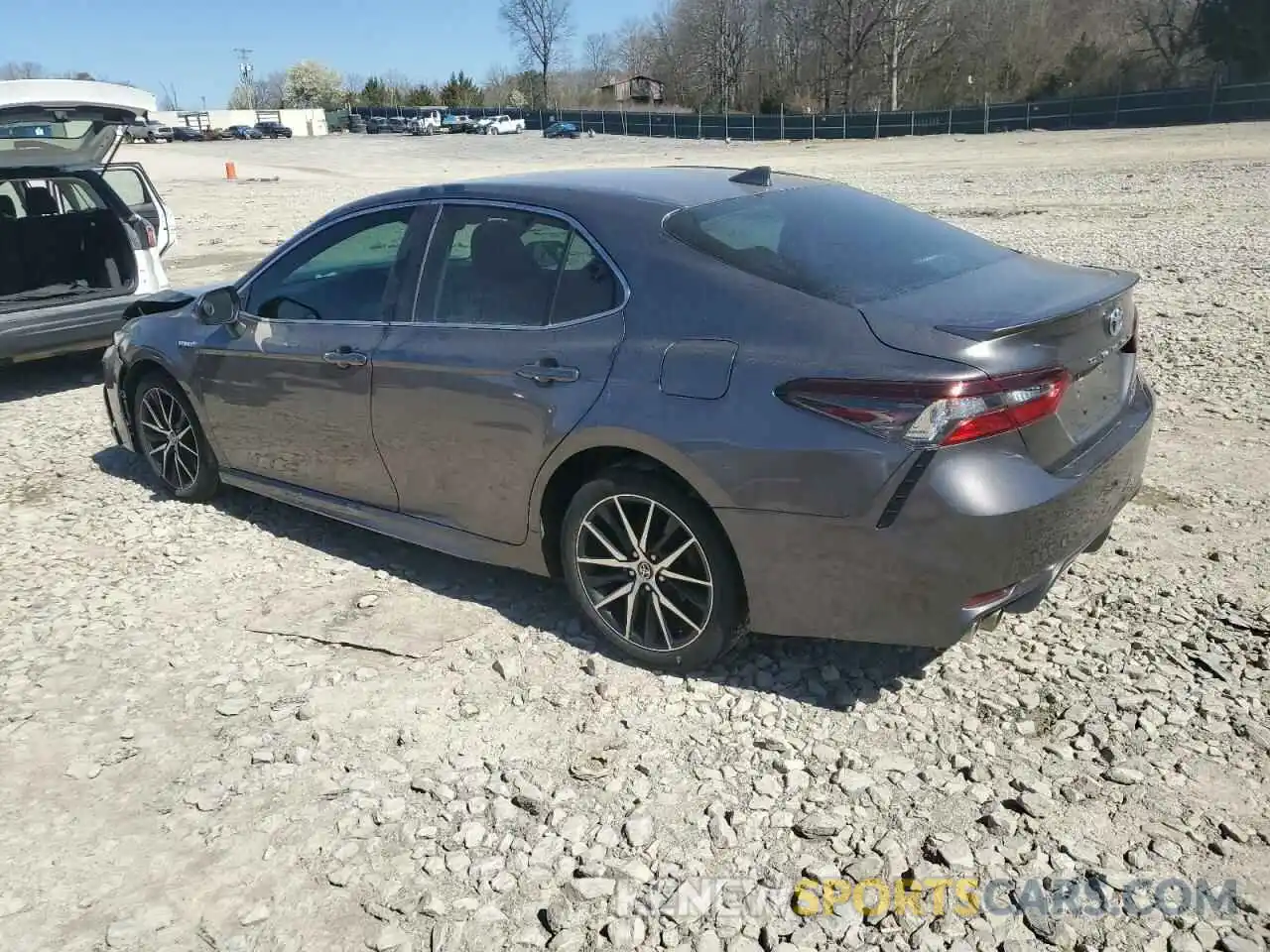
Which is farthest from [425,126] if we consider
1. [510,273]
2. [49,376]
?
[510,273]

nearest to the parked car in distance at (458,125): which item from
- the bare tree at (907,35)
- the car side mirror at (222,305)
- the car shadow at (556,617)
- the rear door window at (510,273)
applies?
the bare tree at (907,35)

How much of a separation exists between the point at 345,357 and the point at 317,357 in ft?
0.70

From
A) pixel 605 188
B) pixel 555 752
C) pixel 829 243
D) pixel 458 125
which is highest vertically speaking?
pixel 458 125

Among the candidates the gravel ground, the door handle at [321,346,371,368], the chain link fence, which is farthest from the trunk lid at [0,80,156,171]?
the chain link fence

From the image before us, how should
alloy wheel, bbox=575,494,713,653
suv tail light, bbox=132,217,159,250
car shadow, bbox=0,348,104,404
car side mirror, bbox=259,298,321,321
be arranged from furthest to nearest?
1. suv tail light, bbox=132,217,159,250
2. car shadow, bbox=0,348,104,404
3. car side mirror, bbox=259,298,321,321
4. alloy wheel, bbox=575,494,713,653

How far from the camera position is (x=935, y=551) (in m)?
2.87

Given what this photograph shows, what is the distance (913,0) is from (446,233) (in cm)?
8451

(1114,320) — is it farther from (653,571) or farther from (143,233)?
(143,233)

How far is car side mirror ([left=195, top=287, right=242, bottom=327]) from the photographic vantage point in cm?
482

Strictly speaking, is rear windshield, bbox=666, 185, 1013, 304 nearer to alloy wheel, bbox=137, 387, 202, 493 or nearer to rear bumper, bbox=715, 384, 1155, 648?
rear bumper, bbox=715, 384, 1155, 648

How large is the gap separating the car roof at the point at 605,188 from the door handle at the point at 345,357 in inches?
25.2

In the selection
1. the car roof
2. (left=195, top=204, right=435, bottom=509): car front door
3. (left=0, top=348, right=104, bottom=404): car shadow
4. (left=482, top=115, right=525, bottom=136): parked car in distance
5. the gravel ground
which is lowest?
the gravel ground

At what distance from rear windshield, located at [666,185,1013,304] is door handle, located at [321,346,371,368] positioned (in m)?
1.47

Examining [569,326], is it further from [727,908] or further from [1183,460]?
[1183,460]
